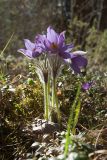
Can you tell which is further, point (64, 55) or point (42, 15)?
point (42, 15)

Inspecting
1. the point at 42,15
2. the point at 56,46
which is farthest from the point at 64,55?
the point at 42,15

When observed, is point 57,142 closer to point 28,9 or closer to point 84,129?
Result: point 84,129

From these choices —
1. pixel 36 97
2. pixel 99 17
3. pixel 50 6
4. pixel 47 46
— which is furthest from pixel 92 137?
pixel 50 6

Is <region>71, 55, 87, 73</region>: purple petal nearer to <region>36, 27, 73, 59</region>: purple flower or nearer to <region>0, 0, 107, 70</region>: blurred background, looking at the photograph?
<region>36, 27, 73, 59</region>: purple flower

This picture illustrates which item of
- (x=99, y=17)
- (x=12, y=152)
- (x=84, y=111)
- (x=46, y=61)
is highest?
(x=99, y=17)

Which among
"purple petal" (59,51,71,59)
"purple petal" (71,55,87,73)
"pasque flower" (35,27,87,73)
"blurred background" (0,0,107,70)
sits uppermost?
"blurred background" (0,0,107,70)

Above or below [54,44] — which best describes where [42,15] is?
above

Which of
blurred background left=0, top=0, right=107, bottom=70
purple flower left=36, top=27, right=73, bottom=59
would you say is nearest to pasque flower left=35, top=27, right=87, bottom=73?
purple flower left=36, top=27, right=73, bottom=59

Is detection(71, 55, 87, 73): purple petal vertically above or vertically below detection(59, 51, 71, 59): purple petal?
below

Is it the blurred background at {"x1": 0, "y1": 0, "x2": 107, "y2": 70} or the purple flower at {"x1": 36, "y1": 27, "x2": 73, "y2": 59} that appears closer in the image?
the purple flower at {"x1": 36, "y1": 27, "x2": 73, "y2": 59}

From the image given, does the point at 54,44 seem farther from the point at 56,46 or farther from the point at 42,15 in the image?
the point at 42,15

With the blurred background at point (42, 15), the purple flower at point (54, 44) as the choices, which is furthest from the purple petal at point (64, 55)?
the blurred background at point (42, 15)
